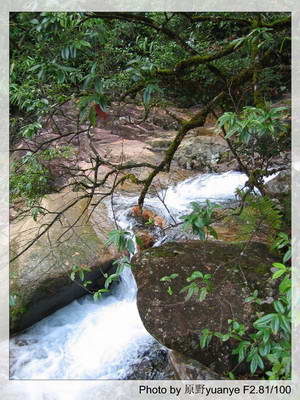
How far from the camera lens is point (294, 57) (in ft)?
8.59

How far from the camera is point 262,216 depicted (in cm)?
272

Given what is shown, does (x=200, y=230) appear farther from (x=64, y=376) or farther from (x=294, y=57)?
(x=64, y=376)

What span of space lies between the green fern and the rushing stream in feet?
5.55

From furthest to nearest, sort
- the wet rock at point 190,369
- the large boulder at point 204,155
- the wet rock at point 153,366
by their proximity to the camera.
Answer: the large boulder at point 204,155
the wet rock at point 153,366
the wet rock at point 190,369

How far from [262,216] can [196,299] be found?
884 millimetres

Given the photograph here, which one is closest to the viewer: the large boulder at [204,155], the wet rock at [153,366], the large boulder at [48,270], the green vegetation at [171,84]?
the green vegetation at [171,84]

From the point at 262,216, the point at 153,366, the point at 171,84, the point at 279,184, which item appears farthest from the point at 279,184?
the point at 153,366

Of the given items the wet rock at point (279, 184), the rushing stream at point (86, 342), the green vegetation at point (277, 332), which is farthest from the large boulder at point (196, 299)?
the wet rock at point (279, 184)

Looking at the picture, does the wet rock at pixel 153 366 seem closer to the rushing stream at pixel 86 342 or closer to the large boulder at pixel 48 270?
the rushing stream at pixel 86 342

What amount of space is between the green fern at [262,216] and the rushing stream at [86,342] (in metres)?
1.69

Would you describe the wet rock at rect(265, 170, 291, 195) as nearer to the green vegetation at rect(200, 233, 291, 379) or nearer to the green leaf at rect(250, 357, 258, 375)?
the green vegetation at rect(200, 233, 291, 379)

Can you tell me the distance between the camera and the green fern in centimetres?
287

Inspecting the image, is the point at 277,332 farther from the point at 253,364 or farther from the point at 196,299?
the point at 196,299

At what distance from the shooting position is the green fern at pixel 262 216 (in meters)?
2.87
